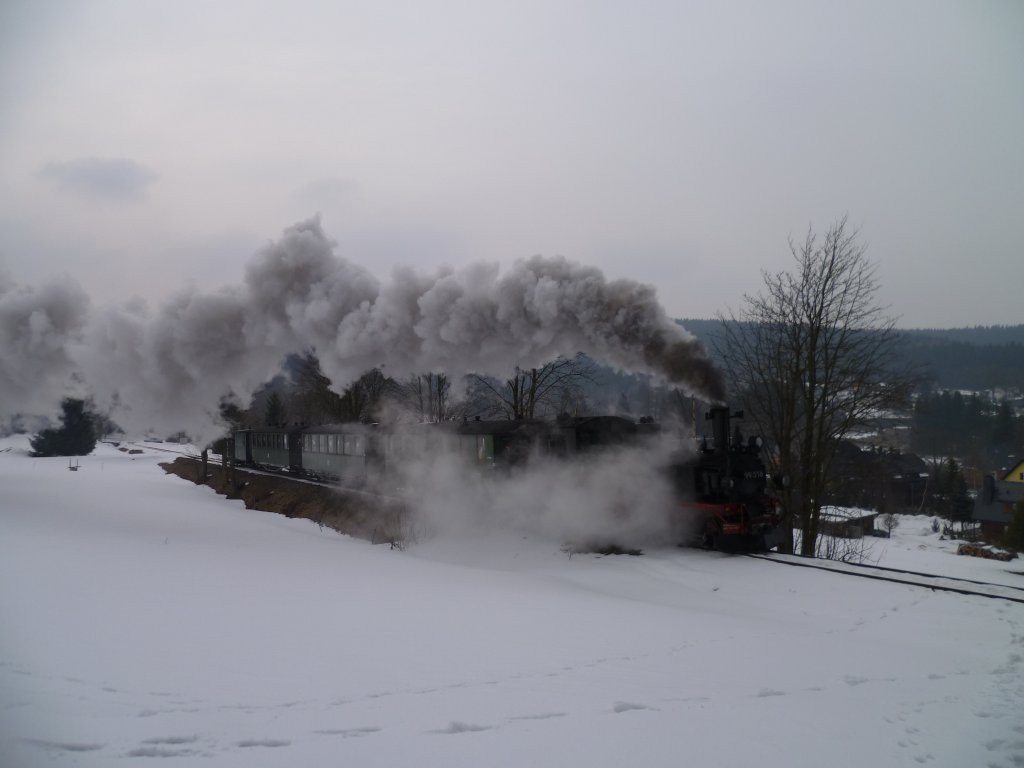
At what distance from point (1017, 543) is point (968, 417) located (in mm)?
59323

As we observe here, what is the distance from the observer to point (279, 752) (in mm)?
4109

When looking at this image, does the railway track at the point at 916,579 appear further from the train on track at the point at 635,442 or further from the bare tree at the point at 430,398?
the bare tree at the point at 430,398

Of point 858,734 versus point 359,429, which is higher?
point 359,429

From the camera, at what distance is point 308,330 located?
56.9ft

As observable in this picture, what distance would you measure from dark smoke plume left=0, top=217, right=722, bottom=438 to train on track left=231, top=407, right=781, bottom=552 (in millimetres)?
1745

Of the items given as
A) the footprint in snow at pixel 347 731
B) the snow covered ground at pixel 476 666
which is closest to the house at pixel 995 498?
the snow covered ground at pixel 476 666

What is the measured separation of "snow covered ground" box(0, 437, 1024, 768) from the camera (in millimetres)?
4375

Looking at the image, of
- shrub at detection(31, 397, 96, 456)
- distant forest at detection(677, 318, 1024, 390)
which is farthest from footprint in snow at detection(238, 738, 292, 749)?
distant forest at detection(677, 318, 1024, 390)

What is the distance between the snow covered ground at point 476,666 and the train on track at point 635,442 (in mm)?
1952

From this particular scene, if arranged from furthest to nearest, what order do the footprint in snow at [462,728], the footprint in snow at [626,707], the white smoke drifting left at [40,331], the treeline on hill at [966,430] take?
1. the treeline on hill at [966,430]
2. the white smoke drifting left at [40,331]
3. the footprint in snow at [626,707]
4. the footprint in snow at [462,728]

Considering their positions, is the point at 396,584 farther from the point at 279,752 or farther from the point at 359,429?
the point at 359,429

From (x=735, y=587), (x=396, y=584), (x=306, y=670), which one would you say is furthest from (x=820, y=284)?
(x=306, y=670)

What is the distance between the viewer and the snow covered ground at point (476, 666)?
438cm

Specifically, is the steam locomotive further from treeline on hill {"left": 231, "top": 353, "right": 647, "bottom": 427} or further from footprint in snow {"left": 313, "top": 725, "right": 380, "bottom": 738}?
treeline on hill {"left": 231, "top": 353, "right": 647, "bottom": 427}
